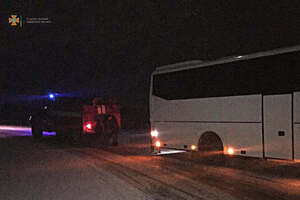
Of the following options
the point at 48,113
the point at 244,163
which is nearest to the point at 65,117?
the point at 48,113

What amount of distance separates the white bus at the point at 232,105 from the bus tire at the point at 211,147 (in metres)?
0.01

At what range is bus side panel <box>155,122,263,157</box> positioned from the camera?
920cm

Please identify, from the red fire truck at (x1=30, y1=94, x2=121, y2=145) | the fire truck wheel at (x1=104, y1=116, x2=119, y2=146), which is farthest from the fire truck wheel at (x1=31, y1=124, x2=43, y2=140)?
the fire truck wheel at (x1=104, y1=116, x2=119, y2=146)

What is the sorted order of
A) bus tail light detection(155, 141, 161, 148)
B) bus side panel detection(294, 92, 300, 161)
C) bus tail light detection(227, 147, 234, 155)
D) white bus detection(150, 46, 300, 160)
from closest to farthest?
bus side panel detection(294, 92, 300, 161) < white bus detection(150, 46, 300, 160) < bus tail light detection(227, 147, 234, 155) < bus tail light detection(155, 141, 161, 148)

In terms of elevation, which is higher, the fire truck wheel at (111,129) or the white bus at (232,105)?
the white bus at (232,105)

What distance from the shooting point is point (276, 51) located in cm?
887

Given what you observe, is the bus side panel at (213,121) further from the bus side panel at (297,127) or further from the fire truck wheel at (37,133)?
the fire truck wheel at (37,133)

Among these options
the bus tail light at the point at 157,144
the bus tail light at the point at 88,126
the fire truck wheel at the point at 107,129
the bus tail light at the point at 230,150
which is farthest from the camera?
the fire truck wheel at the point at 107,129

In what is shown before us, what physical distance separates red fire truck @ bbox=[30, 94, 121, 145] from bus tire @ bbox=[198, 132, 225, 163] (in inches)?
321

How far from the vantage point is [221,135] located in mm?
10133

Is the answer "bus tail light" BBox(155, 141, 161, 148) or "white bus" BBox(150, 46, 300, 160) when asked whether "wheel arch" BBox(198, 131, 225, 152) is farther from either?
"bus tail light" BBox(155, 141, 161, 148)

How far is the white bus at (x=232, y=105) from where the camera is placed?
27.8 ft

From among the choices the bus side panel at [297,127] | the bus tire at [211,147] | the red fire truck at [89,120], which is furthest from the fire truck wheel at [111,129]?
the bus side panel at [297,127]

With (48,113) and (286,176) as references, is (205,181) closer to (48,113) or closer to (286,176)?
(286,176)
